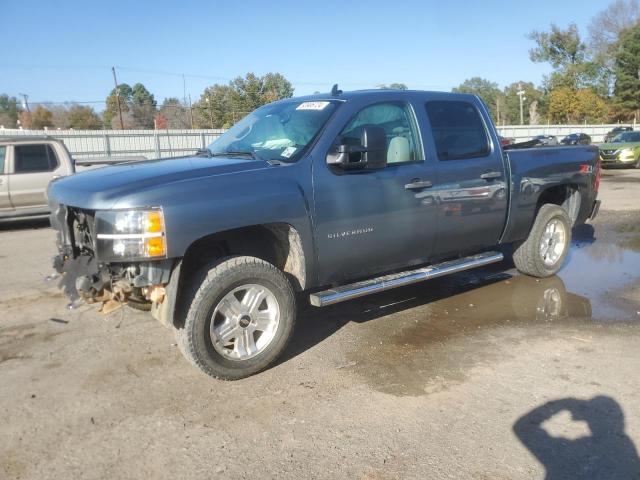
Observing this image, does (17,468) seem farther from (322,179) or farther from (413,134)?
(413,134)

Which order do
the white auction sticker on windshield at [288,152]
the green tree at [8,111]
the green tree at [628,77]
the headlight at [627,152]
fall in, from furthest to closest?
the green tree at [8,111] → the green tree at [628,77] → the headlight at [627,152] → the white auction sticker on windshield at [288,152]

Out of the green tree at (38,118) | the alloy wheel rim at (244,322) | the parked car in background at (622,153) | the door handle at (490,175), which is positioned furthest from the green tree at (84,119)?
the alloy wheel rim at (244,322)

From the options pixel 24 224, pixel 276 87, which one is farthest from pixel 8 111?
pixel 24 224

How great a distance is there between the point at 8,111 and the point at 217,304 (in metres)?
85.5

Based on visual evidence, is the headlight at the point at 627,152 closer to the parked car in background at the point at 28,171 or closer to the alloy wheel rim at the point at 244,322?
the parked car in background at the point at 28,171

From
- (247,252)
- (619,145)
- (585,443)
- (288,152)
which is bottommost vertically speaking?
(585,443)

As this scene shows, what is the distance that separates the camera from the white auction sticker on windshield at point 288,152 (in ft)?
14.0

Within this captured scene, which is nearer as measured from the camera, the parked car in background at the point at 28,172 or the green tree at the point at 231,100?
the parked car in background at the point at 28,172

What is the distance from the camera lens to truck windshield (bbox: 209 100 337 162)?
14.3ft

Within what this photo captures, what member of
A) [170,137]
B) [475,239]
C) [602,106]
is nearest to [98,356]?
[475,239]

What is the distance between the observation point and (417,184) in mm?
4684

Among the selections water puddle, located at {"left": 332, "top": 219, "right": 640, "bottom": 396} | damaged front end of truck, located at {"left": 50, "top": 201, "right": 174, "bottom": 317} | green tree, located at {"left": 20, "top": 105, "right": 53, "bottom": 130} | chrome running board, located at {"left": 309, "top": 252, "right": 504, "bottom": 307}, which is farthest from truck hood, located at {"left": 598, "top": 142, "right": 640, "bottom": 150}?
green tree, located at {"left": 20, "top": 105, "right": 53, "bottom": 130}

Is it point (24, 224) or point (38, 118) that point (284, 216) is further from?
point (38, 118)

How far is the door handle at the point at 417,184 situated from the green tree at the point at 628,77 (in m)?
64.1
